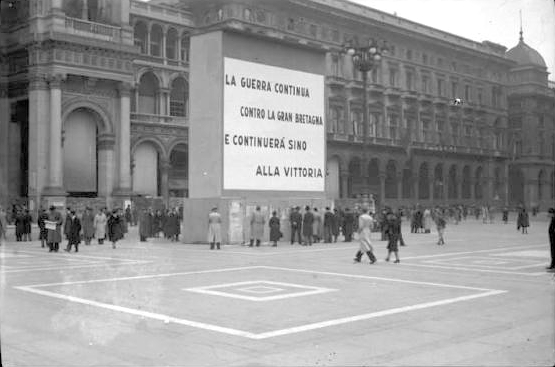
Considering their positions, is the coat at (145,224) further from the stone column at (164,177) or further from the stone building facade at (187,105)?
the stone column at (164,177)

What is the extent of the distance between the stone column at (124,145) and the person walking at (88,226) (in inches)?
705

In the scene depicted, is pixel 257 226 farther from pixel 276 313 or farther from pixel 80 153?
pixel 80 153

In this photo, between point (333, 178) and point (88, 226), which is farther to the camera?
point (333, 178)

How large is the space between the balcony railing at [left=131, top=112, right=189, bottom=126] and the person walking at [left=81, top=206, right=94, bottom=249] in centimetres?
2295

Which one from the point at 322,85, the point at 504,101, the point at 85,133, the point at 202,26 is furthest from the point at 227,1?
the point at 504,101

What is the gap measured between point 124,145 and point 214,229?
2419 centimetres

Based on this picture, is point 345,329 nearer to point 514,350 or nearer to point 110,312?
point 514,350

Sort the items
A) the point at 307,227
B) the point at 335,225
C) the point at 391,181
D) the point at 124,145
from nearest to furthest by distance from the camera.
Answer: the point at 307,227
the point at 335,225
the point at 124,145
the point at 391,181

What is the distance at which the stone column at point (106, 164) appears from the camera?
46.2 m

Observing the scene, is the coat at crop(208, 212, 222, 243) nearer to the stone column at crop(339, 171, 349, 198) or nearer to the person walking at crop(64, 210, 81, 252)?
the person walking at crop(64, 210, 81, 252)

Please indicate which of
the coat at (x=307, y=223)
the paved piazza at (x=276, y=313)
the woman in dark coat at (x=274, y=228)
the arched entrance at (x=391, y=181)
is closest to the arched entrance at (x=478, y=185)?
the arched entrance at (x=391, y=181)

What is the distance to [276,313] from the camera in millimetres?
10406

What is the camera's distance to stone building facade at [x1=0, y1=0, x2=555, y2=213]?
142 feet

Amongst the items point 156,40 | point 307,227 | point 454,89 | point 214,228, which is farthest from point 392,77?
point 214,228
